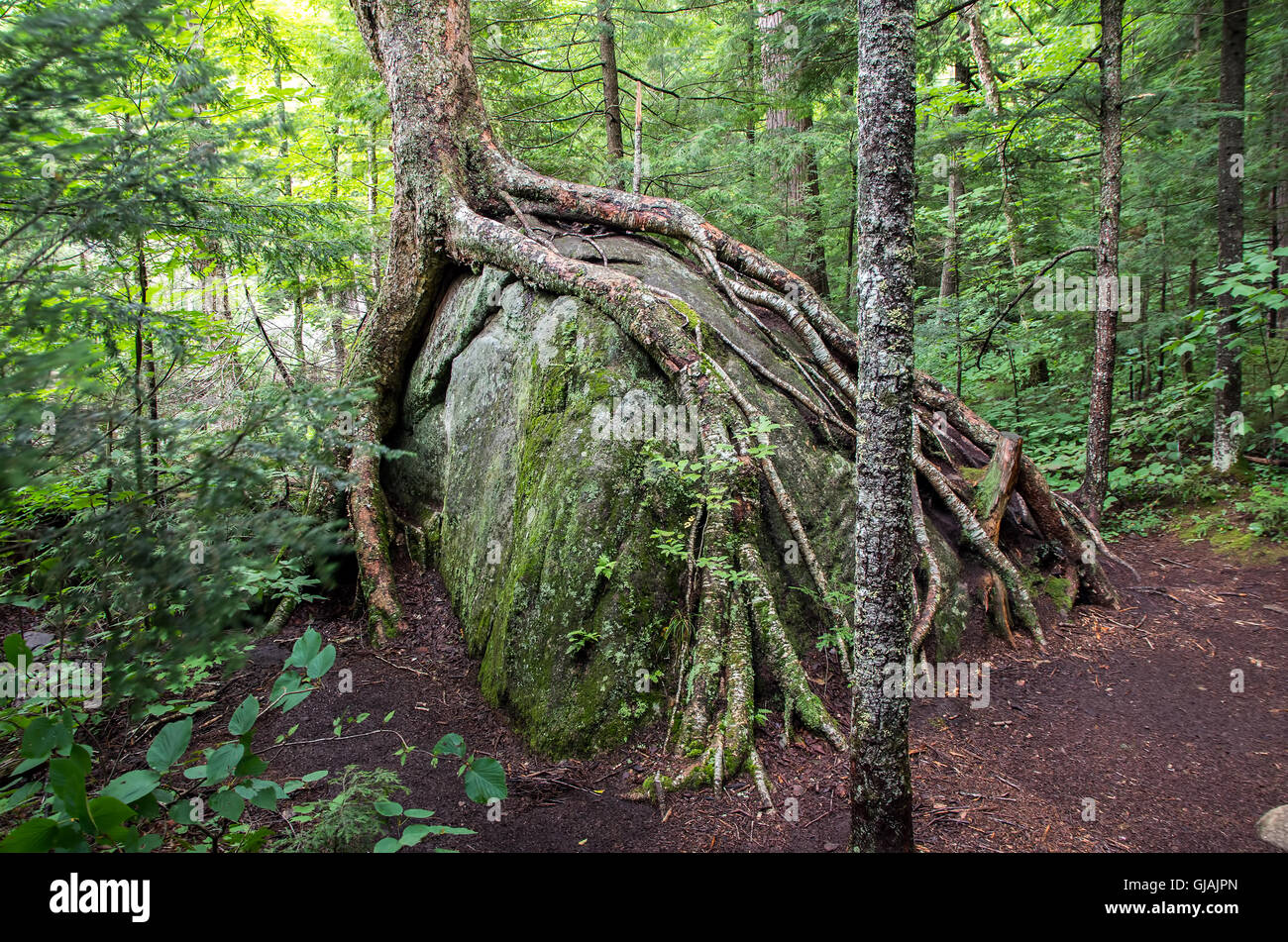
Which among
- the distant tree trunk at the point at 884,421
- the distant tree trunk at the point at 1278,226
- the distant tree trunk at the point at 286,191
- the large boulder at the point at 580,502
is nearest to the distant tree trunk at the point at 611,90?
the large boulder at the point at 580,502

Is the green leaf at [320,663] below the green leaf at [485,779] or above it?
above

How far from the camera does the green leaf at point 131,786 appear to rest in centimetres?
206

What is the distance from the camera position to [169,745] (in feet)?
7.29

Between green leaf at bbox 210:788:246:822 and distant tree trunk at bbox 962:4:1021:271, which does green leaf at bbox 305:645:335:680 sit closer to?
green leaf at bbox 210:788:246:822

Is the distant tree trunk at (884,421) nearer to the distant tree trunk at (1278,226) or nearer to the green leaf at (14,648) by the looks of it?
the green leaf at (14,648)

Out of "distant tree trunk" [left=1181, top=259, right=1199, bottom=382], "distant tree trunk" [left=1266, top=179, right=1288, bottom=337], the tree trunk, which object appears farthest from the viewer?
"distant tree trunk" [left=1181, top=259, right=1199, bottom=382]

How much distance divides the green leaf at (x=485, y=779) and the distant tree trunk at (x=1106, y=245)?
7.88 metres

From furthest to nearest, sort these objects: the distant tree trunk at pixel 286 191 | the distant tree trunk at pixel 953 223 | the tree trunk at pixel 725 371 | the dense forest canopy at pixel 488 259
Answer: the distant tree trunk at pixel 953 223, the distant tree trunk at pixel 286 191, the tree trunk at pixel 725 371, the dense forest canopy at pixel 488 259

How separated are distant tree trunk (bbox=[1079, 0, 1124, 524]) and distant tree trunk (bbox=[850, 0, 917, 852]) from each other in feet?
19.6

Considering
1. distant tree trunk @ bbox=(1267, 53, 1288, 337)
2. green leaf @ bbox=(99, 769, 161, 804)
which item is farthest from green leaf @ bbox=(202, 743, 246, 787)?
distant tree trunk @ bbox=(1267, 53, 1288, 337)

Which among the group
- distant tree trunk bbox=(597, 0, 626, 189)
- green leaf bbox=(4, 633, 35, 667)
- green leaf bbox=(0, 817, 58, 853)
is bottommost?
green leaf bbox=(0, 817, 58, 853)

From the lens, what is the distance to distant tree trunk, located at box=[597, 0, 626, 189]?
29.0 feet

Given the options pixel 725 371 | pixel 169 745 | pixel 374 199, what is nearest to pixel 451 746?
pixel 169 745
